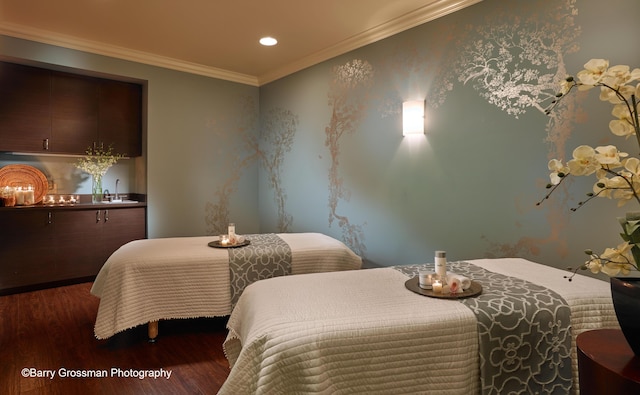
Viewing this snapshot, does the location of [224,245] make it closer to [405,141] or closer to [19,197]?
[405,141]

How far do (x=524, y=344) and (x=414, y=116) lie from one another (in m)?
1.86

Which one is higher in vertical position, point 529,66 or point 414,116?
point 529,66

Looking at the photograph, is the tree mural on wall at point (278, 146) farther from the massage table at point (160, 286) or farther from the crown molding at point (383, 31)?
the massage table at point (160, 286)

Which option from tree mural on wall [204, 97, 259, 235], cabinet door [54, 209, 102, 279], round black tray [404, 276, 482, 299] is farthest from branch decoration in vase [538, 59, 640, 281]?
cabinet door [54, 209, 102, 279]

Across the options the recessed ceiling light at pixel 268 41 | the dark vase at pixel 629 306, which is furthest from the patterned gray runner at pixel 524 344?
the recessed ceiling light at pixel 268 41

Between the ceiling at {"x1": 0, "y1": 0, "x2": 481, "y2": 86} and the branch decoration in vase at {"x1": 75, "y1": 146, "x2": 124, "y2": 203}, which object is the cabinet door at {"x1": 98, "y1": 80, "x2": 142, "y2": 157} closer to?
the branch decoration in vase at {"x1": 75, "y1": 146, "x2": 124, "y2": 203}

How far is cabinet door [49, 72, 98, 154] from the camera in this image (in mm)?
3613

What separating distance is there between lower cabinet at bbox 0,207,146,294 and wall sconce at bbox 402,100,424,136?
2964 millimetres

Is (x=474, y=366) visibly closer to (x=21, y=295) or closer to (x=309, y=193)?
(x=309, y=193)

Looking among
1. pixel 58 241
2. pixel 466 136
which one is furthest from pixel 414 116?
pixel 58 241

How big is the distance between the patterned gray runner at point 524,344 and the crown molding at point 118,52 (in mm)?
3856

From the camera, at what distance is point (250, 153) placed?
4.61m

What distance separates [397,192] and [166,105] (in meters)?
2.75

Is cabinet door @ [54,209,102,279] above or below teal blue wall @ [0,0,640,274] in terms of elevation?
below
